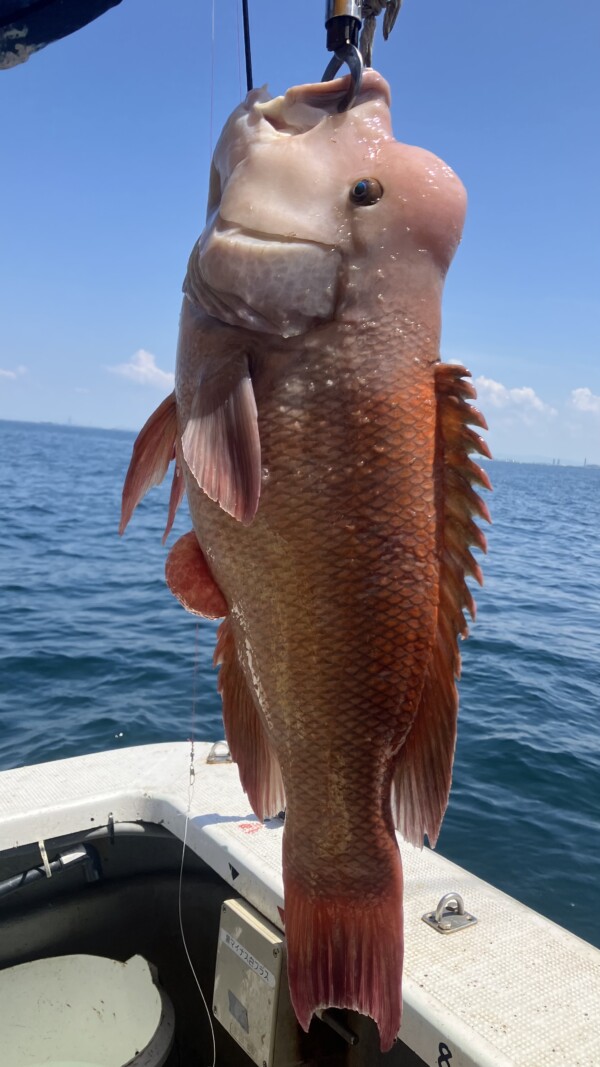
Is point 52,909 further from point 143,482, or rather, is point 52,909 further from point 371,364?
point 371,364

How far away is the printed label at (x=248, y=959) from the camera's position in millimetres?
2898

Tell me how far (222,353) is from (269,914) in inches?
90.7

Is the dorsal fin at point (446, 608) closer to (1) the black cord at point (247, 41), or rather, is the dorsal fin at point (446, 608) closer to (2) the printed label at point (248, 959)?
(1) the black cord at point (247, 41)

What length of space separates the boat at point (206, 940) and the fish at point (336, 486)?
98cm

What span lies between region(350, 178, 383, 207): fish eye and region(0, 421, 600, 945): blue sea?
4.44ft

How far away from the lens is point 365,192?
162cm

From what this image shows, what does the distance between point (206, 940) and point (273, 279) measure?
3176 millimetres

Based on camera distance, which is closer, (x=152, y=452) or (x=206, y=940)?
(x=152, y=452)

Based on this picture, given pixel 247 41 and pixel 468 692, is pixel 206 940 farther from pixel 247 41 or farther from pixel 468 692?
pixel 468 692

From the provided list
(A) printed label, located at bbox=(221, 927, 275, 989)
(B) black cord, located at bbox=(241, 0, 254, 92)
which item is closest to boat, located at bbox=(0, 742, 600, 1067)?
(A) printed label, located at bbox=(221, 927, 275, 989)

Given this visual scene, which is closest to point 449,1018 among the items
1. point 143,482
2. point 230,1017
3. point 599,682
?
point 230,1017

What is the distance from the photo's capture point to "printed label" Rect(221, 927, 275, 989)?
9.51 feet

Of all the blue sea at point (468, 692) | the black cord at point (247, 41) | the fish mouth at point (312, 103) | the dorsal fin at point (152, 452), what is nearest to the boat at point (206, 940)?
the blue sea at point (468, 692)

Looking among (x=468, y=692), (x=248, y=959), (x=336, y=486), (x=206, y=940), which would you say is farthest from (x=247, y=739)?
(x=468, y=692)
